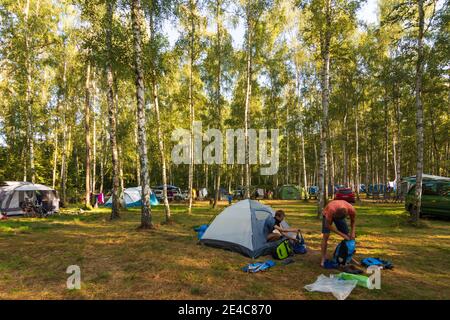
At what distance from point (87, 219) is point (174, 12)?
35.3 ft

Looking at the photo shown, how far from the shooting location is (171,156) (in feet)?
108

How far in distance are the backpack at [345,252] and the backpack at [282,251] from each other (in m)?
Result: 1.22

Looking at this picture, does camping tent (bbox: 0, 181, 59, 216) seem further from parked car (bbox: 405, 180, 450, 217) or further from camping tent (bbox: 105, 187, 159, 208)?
parked car (bbox: 405, 180, 450, 217)

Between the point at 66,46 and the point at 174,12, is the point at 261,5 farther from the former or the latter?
the point at 66,46

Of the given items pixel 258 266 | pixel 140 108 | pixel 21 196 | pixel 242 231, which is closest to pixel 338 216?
pixel 258 266

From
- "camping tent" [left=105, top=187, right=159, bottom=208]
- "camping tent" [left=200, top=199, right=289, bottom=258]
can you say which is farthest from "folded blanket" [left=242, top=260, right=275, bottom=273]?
"camping tent" [left=105, top=187, right=159, bottom=208]

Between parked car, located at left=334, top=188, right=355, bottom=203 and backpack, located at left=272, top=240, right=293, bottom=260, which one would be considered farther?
backpack, located at left=272, top=240, right=293, bottom=260

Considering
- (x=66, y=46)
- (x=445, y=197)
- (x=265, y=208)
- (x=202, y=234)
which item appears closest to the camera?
(x=265, y=208)

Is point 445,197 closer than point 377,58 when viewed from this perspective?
Yes

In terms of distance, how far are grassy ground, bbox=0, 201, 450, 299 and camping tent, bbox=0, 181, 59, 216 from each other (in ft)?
16.5

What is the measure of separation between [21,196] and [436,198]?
71.4ft

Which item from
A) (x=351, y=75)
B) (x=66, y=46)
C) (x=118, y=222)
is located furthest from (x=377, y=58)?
(x=66, y=46)

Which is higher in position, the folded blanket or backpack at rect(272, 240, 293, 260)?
backpack at rect(272, 240, 293, 260)

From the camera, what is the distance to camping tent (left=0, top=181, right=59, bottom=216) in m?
15.1
